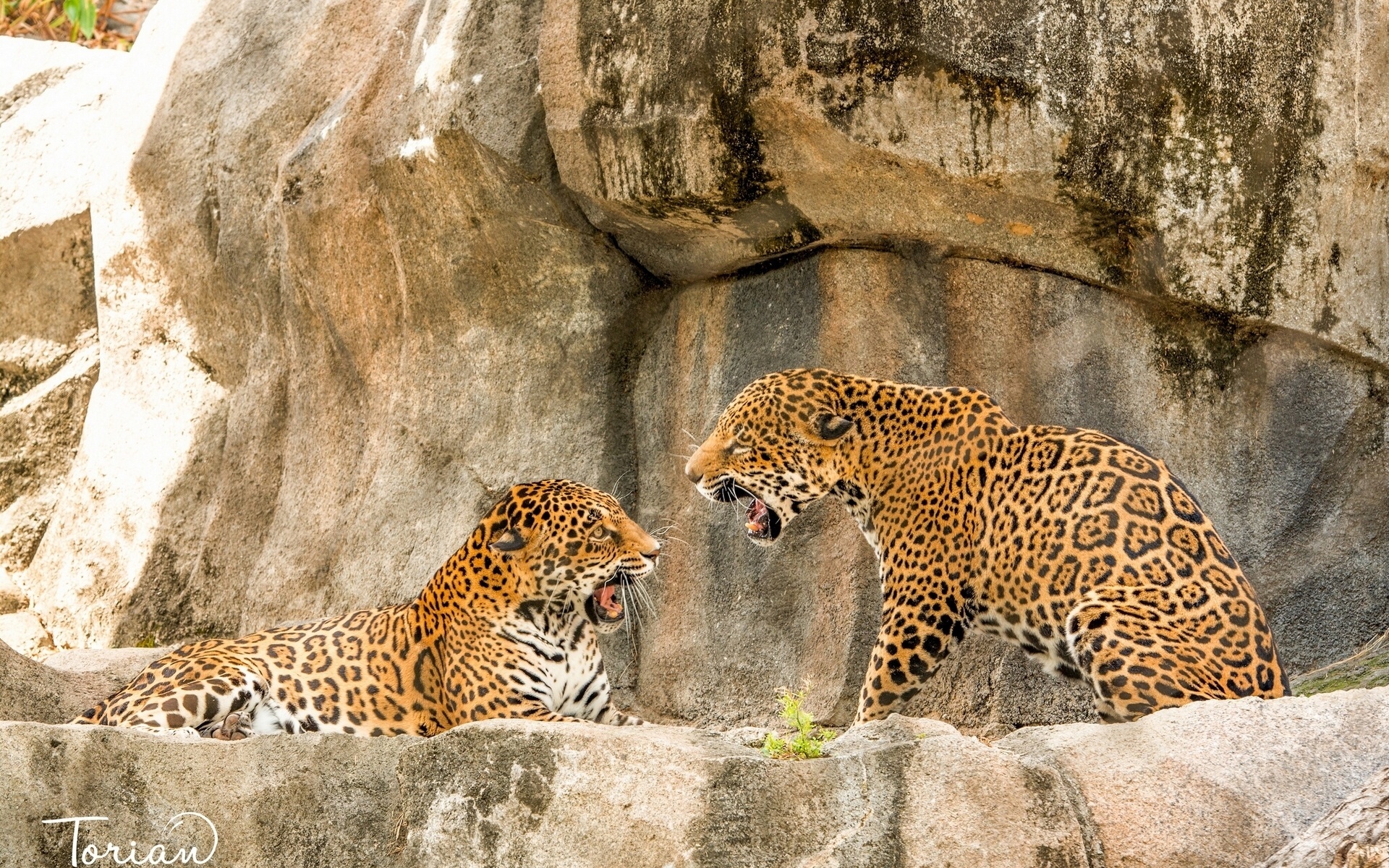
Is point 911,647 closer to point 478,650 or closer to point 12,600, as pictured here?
point 478,650

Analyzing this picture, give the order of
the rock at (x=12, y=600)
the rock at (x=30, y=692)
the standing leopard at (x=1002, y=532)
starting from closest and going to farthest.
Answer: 1. the standing leopard at (x=1002, y=532)
2. the rock at (x=30, y=692)
3. the rock at (x=12, y=600)

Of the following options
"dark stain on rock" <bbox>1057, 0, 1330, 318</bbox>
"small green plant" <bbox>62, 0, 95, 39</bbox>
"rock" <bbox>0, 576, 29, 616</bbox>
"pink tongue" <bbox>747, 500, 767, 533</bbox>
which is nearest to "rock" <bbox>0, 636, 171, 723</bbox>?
"rock" <bbox>0, 576, 29, 616</bbox>

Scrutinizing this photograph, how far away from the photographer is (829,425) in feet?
29.4

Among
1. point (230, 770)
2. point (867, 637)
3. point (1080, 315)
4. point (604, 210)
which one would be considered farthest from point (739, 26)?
point (230, 770)

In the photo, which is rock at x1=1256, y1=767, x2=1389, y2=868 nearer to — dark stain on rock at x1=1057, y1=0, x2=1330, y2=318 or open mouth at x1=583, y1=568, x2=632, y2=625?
open mouth at x1=583, y1=568, x2=632, y2=625

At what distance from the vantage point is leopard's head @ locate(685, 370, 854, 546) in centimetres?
899

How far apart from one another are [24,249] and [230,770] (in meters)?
8.08

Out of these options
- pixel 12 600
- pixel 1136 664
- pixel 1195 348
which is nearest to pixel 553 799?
pixel 1136 664

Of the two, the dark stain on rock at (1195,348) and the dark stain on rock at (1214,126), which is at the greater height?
the dark stain on rock at (1214,126)

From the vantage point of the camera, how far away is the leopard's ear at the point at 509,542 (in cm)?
873

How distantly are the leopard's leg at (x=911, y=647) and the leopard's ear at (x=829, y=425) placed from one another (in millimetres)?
1066

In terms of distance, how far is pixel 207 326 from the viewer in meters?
12.5

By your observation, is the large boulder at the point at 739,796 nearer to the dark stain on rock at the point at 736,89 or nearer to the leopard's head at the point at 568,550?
the leopard's head at the point at 568,550

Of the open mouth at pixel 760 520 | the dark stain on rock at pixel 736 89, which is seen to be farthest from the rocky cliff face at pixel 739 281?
the open mouth at pixel 760 520
